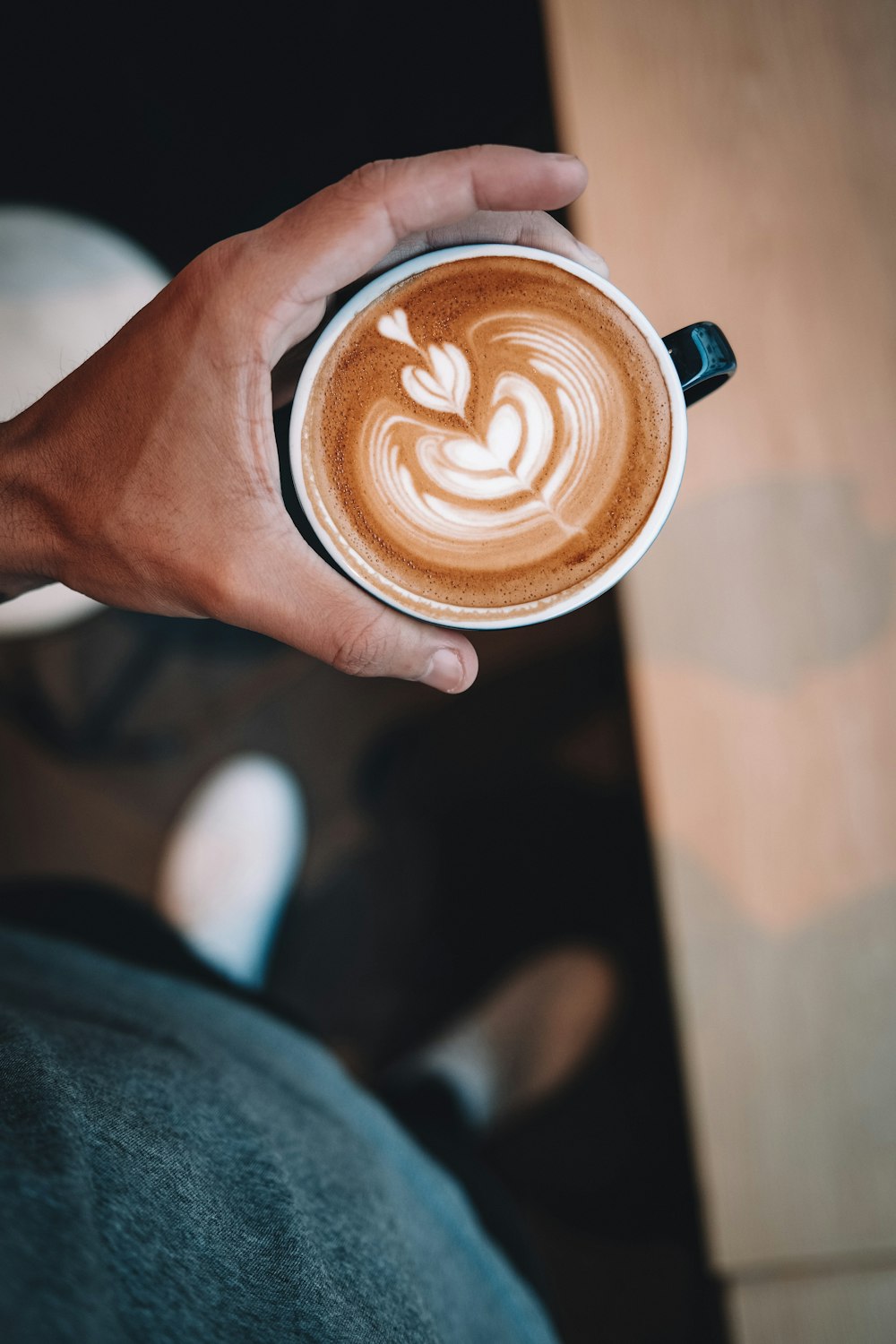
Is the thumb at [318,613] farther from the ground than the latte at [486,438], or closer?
closer

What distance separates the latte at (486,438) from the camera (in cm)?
60

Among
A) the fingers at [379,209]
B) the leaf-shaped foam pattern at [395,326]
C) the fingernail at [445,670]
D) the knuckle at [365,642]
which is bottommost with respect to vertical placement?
the fingernail at [445,670]

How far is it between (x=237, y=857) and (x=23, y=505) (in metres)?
0.85

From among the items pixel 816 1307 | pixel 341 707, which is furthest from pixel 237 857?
pixel 816 1307

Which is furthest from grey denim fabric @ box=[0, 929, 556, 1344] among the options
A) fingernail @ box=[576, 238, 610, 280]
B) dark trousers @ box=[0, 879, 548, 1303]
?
fingernail @ box=[576, 238, 610, 280]

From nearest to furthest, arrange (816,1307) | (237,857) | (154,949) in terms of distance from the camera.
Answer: (816,1307), (154,949), (237,857)

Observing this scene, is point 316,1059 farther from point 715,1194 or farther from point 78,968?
point 715,1194

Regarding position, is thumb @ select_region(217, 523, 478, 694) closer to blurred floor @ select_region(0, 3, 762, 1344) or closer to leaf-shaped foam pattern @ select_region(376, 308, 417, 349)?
leaf-shaped foam pattern @ select_region(376, 308, 417, 349)

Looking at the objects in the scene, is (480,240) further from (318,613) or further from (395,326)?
(318,613)

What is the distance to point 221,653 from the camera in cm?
146

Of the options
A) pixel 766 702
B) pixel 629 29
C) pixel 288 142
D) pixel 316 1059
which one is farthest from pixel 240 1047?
pixel 288 142

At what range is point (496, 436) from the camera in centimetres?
62

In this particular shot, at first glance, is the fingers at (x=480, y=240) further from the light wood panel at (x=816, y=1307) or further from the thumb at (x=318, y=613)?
the light wood panel at (x=816, y=1307)

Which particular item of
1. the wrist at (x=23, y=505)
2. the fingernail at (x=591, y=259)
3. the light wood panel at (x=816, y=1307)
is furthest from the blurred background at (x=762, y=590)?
the wrist at (x=23, y=505)
